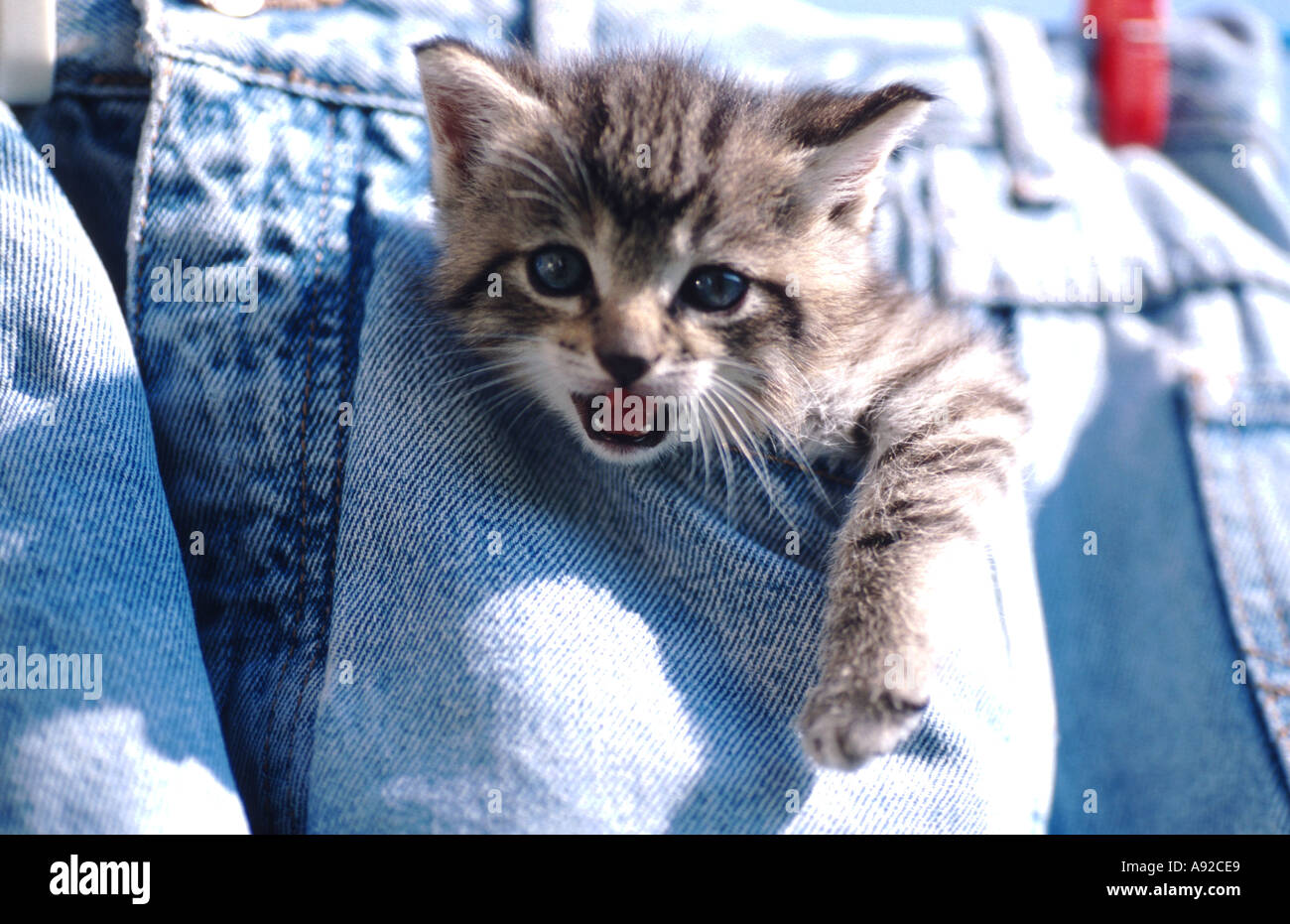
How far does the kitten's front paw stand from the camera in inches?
40.0

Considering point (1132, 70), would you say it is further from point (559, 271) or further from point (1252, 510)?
point (559, 271)

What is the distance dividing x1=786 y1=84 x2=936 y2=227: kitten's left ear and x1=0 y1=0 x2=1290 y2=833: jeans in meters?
0.40

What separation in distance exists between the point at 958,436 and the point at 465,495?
72 centimetres

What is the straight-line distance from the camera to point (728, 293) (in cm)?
119

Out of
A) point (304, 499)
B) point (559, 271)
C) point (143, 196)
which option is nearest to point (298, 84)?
point (143, 196)

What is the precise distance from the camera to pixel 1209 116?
6.56 ft

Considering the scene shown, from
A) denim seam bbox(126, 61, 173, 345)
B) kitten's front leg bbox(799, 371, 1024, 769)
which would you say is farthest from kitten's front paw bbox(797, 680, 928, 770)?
denim seam bbox(126, 61, 173, 345)

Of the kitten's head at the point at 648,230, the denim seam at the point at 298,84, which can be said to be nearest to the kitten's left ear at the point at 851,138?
the kitten's head at the point at 648,230

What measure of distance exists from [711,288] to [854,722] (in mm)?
577

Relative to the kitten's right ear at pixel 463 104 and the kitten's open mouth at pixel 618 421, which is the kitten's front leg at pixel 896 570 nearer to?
the kitten's open mouth at pixel 618 421

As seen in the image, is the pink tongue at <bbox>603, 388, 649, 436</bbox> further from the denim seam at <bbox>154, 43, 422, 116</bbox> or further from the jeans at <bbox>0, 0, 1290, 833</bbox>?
the denim seam at <bbox>154, 43, 422, 116</bbox>

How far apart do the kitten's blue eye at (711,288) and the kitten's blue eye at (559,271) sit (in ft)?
0.45

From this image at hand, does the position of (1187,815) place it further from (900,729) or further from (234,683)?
Result: (234,683)
